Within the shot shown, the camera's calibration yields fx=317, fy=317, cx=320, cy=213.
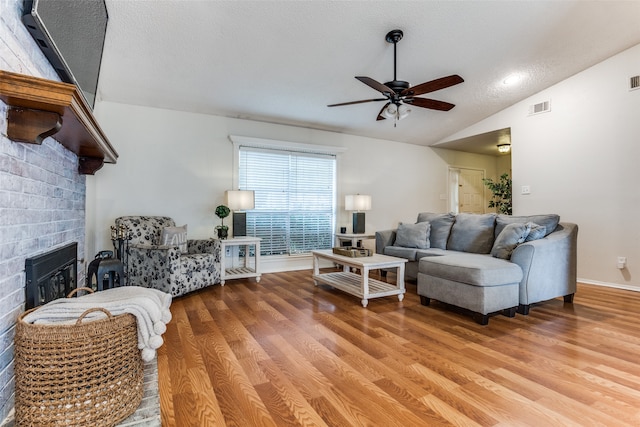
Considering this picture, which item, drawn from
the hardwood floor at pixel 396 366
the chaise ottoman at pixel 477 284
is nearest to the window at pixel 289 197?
the hardwood floor at pixel 396 366

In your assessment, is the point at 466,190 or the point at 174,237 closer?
the point at 174,237

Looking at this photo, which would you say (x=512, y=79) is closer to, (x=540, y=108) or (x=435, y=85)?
(x=540, y=108)

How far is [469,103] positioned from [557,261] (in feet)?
9.19

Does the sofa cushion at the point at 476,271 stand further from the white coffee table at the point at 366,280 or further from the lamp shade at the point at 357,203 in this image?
the lamp shade at the point at 357,203

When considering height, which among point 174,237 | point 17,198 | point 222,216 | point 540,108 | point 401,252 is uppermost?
point 540,108

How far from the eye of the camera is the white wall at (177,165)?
155 inches

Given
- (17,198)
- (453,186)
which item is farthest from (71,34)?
(453,186)

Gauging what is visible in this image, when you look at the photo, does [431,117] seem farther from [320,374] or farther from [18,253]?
[18,253]

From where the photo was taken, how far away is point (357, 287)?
11.2ft

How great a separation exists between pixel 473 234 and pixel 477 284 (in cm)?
148

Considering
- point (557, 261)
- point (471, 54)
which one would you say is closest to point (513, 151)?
point (471, 54)

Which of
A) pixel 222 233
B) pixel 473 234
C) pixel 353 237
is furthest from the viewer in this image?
pixel 353 237

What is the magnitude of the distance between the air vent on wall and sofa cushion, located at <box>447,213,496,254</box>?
2.05 m

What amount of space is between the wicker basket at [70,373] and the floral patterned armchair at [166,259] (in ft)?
6.70
